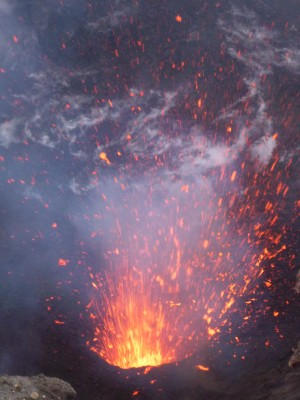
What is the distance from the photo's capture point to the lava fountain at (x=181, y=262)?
11.6 m

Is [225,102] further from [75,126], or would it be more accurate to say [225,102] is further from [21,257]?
[21,257]

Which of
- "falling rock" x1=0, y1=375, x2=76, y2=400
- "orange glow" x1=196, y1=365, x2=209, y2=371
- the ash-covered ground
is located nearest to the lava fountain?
the ash-covered ground

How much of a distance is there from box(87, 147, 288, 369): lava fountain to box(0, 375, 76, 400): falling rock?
2.98 metres

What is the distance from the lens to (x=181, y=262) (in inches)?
541

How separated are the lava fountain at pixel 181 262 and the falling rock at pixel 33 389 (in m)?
2.98

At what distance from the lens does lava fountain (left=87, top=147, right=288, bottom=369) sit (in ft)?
38.2

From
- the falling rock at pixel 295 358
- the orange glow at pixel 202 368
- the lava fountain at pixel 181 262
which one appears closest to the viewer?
the falling rock at pixel 295 358

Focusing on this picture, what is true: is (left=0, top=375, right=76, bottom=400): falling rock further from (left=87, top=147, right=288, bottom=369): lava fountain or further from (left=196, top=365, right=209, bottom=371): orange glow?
(left=196, top=365, right=209, bottom=371): orange glow

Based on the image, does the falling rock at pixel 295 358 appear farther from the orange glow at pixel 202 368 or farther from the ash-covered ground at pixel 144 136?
the ash-covered ground at pixel 144 136

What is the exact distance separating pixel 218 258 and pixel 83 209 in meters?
5.51

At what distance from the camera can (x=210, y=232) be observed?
13.9 m

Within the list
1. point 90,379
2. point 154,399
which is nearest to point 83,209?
point 90,379

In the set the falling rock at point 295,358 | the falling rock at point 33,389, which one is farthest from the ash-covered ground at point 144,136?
the falling rock at point 33,389

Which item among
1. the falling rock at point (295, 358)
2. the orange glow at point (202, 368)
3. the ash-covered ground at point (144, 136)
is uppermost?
the ash-covered ground at point (144, 136)
